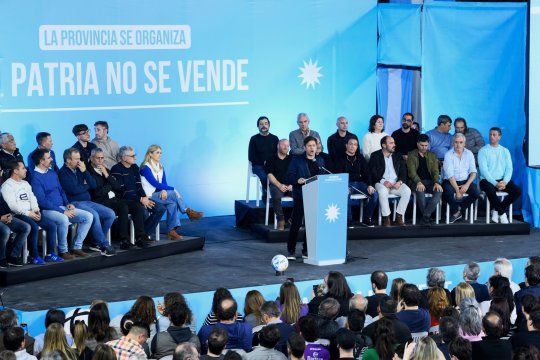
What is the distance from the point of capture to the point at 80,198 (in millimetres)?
11375

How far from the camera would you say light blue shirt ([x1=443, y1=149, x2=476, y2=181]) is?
43.6 ft

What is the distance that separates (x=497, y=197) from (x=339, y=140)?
6.96ft

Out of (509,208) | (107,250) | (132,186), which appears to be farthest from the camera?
(509,208)

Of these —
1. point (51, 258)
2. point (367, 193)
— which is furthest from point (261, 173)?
point (51, 258)

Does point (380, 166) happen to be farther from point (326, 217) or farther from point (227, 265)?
point (227, 265)

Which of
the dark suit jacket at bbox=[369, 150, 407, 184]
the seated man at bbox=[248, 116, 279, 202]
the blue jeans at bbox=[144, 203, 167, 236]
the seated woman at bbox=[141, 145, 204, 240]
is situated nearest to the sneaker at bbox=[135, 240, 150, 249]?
the blue jeans at bbox=[144, 203, 167, 236]

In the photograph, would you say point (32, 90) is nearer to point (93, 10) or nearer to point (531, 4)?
point (93, 10)

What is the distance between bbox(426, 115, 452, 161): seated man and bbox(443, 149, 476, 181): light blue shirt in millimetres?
409

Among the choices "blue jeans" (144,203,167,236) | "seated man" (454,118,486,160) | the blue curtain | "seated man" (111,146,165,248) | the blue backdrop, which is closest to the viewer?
"seated man" (111,146,165,248)

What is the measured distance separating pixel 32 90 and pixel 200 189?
8.67 ft

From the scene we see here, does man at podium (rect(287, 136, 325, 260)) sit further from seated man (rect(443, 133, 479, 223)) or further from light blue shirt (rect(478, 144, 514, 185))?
light blue shirt (rect(478, 144, 514, 185))

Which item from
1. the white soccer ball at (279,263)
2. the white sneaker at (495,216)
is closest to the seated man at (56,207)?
the white soccer ball at (279,263)

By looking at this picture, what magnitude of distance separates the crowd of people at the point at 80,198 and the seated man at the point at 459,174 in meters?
3.22

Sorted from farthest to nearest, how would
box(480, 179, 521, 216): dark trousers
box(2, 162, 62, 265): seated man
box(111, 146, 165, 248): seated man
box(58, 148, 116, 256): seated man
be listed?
box(480, 179, 521, 216): dark trousers < box(111, 146, 165, 248): seated man < box(58, 148, 116, 256): seated man < box(2, 162, 62, 265): seated man
